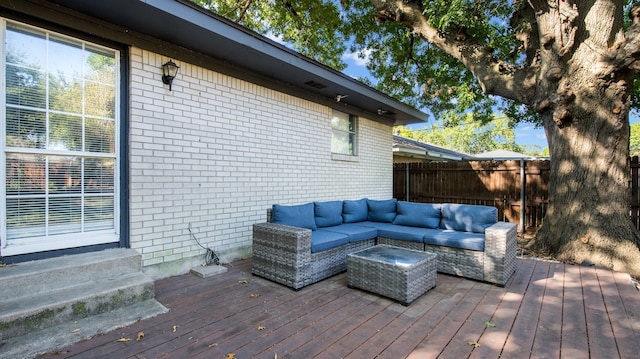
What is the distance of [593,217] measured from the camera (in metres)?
4.46

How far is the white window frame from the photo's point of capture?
2.78 metres

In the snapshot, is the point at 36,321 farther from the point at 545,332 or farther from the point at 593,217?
the point at 593,217

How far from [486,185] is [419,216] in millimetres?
4023

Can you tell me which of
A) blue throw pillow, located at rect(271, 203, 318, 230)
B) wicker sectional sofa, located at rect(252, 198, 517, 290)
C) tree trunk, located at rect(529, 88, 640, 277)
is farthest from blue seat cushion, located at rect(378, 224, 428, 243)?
tree trunk, located at rect(529, 88, 640, 277)

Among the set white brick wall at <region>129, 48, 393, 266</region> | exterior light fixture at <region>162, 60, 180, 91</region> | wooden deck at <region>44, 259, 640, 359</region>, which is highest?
exterior light fixture at <region>162, 60, 180, 91</region>

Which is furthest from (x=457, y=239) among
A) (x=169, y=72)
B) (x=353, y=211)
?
(x=169, y=72)

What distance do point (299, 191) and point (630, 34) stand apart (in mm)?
5220

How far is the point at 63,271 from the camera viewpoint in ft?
9.00

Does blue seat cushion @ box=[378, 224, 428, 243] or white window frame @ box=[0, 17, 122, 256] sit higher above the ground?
white window frame @ box=[0, 17, 122, 256]

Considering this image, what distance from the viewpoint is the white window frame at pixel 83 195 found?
2.78m

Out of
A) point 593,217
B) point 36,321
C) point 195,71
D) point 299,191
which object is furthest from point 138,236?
point 593,217

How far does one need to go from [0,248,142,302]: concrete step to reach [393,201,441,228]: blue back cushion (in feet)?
12.1

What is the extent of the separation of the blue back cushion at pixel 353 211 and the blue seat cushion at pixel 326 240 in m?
0.96

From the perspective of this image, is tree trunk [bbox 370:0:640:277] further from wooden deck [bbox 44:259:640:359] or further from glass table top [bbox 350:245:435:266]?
glass table top [bbox 350:245:435:266]
